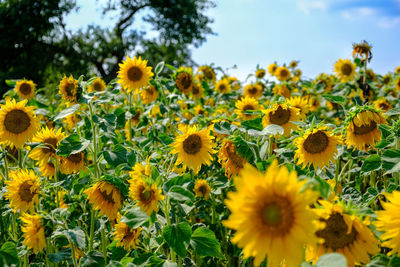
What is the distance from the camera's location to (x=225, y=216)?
89.0 inches

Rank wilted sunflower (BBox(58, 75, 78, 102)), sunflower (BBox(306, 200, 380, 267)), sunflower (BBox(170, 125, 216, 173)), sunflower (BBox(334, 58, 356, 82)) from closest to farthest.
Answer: sunflower (BBox(306, 200, 380, 267)), sunflower (BBox(170, 125, 216, 173)), wilted sunflower (BBox(58, 75, 78, 102)), sunflower (BBox(334, 58, 356, 82))

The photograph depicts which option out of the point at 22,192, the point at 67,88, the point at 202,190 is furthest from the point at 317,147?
the point at 67,88

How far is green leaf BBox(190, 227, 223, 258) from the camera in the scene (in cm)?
125

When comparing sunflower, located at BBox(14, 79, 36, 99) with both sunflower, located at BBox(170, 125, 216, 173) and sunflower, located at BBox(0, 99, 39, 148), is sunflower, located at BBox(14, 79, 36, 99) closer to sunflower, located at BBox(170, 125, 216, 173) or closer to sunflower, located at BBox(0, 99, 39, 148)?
sunflower, located at BBox(0, 99, 39, 148)

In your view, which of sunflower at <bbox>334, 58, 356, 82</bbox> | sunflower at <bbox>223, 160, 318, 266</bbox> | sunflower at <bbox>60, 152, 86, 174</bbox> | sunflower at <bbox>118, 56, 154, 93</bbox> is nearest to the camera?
sunflower at <bbox>223, 160, 318, 266</bbox>

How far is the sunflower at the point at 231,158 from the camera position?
165cm

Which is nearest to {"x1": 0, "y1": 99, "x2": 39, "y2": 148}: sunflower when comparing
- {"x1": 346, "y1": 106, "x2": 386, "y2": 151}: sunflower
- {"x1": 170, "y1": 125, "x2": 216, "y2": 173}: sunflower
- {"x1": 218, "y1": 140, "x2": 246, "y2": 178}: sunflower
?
{"x1": 170, "y1": 125, "x2": 216, "y2": 173}: sunflower

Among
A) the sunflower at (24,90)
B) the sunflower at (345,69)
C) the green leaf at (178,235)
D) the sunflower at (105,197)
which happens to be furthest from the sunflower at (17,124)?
the sunflower at (345,69)

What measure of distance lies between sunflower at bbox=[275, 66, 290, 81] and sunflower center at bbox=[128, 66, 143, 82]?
2627 millimetres

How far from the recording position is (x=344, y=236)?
0.89 metres

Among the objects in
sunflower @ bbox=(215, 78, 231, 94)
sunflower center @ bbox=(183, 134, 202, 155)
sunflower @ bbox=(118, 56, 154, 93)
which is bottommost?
sunflower center @ bbox=(183, 134, 202, 155)

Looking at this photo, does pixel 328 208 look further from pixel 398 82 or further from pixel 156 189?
pixel 398 82

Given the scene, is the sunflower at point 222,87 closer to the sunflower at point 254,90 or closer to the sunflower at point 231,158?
the sunflower at point 254,90

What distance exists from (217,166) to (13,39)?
1845 centimetres
